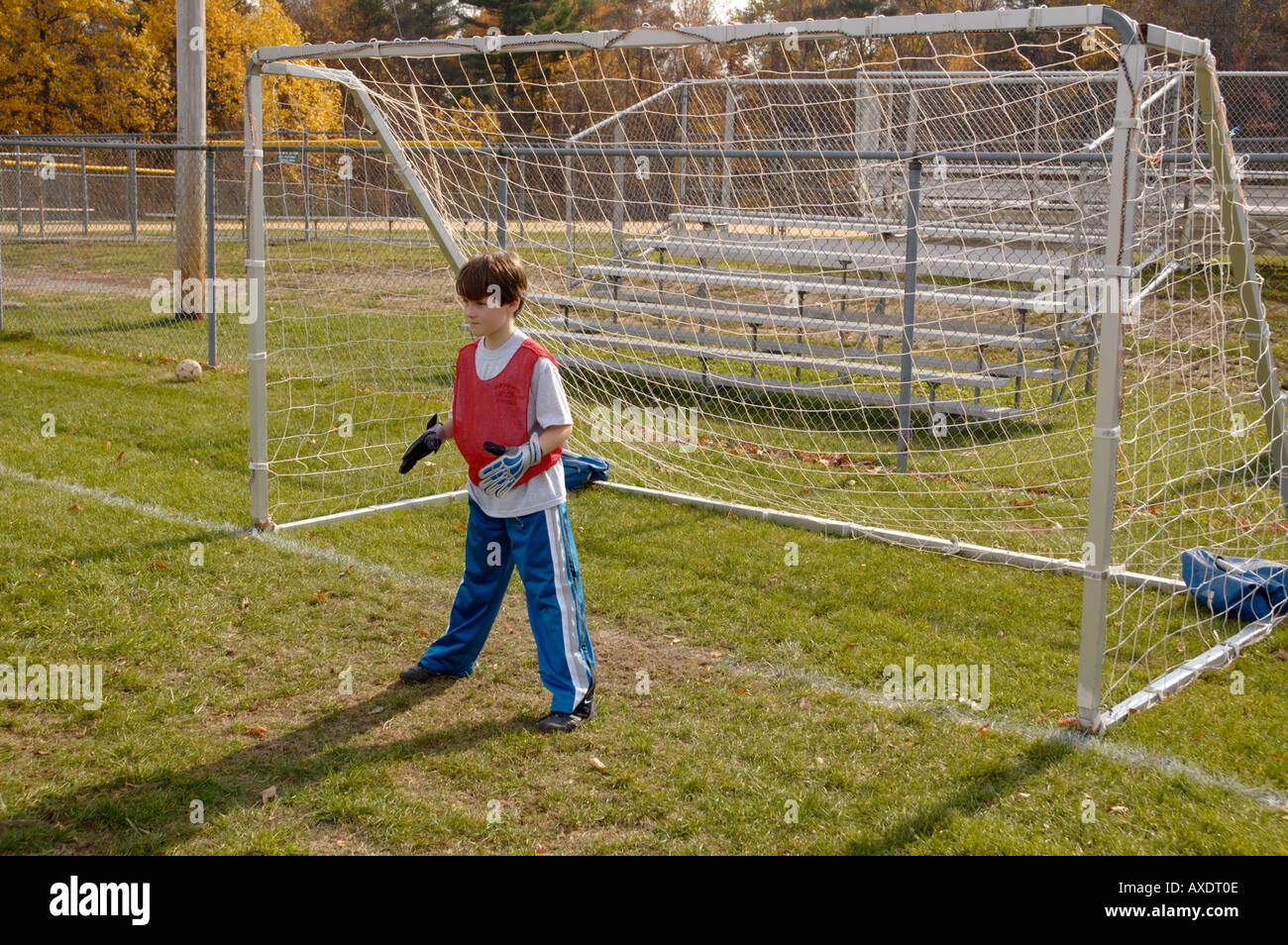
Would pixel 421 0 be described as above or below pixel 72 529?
above

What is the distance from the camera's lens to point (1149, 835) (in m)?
3.44

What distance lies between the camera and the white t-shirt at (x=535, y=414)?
159 inches

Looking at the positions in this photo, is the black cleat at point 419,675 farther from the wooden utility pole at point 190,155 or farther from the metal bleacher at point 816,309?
the wooden utility pole at point 190,155

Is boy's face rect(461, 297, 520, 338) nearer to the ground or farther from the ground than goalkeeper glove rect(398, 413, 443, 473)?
farther from the ground

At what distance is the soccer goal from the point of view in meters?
4.92

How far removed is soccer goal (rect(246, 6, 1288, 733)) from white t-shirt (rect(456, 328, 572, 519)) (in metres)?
1.82

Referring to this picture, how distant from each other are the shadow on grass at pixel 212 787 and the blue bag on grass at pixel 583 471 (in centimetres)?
314

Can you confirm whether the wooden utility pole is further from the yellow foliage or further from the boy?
the yellow foliage

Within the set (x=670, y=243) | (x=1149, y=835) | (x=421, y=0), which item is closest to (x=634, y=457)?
(x=670, y=243)

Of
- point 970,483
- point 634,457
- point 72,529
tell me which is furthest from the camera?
point 634,457

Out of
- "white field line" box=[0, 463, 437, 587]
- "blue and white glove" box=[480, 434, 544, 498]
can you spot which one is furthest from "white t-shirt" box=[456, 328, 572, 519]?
"white field line" box=[0, 463, 437, 587]
